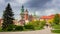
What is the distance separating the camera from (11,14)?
41250 millimetres

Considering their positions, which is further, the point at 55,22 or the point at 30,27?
the point at 55,22

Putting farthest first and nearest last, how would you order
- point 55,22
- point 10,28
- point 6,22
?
point 55,22
point 6,22
point 10,28

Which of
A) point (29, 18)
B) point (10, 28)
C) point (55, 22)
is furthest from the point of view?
point (29, 18)

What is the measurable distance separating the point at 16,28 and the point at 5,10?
289 inches

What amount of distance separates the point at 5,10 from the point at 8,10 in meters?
0.76

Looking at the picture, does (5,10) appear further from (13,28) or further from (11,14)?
(13,28)

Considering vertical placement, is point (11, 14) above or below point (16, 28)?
above

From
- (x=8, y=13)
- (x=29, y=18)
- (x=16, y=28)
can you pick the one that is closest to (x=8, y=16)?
(x=8, y=13)

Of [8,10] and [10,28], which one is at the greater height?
[8,10]

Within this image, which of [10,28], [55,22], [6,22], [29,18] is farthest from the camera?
[29,18]

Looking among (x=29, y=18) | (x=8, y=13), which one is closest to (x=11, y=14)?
(x=8, y=13)

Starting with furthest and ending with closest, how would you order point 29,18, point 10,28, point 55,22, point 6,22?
point 29,18
point 55,22
point 6,22
point 10,28

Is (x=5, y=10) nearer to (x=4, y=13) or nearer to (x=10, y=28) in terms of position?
(x=4, y=13)

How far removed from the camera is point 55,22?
2953 inches
